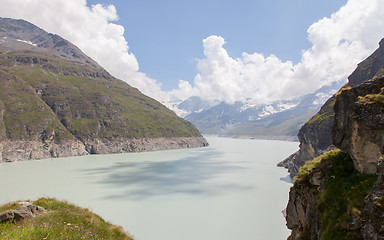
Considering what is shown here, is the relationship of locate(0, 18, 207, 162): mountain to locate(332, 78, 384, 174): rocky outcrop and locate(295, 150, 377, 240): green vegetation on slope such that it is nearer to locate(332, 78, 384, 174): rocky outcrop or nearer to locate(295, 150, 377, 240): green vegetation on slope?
locate(295, 150, 377, 240): green vegetation on slope

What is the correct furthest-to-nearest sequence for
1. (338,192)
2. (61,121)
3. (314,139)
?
(61,121) < (314,139) < (338,192)

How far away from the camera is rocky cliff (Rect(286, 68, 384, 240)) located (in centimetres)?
854

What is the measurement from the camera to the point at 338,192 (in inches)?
417

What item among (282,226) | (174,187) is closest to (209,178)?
(174,187)

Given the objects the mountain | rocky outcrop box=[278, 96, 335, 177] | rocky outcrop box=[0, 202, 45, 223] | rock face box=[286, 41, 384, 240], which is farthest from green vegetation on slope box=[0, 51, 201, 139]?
rock face box=[286, 41, 384, 240]

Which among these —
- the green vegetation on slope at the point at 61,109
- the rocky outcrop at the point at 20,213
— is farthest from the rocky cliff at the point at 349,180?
the green vegetation on slope at the point at 61,109

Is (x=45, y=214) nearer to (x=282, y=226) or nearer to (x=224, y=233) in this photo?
→ (x=224, y=233)

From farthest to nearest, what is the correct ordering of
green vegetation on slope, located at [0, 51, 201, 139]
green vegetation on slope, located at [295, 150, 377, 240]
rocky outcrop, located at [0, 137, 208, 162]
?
1. green vegetation on slope, located at [0, 51, 201, 139]
2. rocky outcrop, located at [0, 137, 208, 162]
3. green vegetation on slope, located at [295, 150, 377, 240]

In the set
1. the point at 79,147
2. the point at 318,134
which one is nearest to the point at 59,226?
the point at 318,134

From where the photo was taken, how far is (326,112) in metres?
70.8

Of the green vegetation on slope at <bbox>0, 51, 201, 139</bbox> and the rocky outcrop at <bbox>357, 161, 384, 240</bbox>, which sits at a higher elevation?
the green vegetation on slope at <bbox>0, 51, 201, 139</bbox>

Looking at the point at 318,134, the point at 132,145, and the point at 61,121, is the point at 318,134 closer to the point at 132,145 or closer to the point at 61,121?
the point at 132,145

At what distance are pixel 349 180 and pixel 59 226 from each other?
14.4m

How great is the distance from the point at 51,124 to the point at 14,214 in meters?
140
